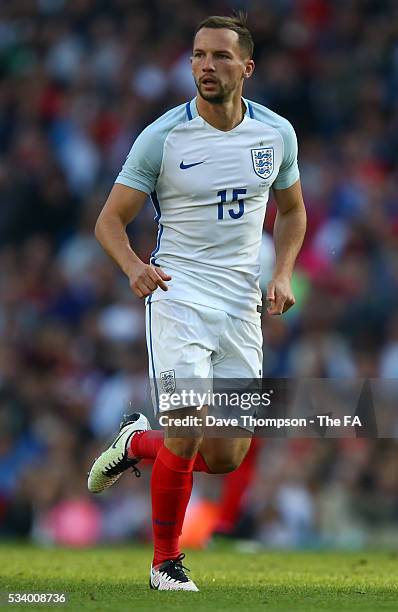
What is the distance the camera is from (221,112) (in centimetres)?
619

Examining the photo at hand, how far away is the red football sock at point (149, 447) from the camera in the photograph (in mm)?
6297

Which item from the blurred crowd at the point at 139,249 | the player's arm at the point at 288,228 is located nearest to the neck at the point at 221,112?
the player's arm at the point at 288,228

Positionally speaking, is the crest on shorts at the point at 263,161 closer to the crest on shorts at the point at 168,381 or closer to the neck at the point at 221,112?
the neck at the point at 221,112

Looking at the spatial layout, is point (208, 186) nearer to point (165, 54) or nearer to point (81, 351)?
point (81, 351)

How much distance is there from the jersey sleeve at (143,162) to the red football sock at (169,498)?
1168 mm

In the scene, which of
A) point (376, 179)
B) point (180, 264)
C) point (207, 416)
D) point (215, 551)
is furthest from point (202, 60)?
point (376, 179)

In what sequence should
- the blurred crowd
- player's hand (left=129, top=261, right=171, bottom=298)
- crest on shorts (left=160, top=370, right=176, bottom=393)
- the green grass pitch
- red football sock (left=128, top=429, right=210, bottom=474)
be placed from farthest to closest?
the blurred crowd → red football sock (left=128, top=429, right=210, bottom=474) → crest on shorts (left=160, top=370, right=176, bottom=393) → player's hand (left=129, top=261, right=171, bottom=298) → the green grass pitch

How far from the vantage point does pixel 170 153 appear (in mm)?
6078

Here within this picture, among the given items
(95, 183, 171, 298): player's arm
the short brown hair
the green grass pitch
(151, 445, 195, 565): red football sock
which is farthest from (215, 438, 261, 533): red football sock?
the short brown hair

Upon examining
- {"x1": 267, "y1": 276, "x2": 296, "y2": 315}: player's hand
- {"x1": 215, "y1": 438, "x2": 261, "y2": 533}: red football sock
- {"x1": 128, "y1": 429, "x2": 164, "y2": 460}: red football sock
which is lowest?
{"x1": 215, "y1": 438, "x2": 261, "y2": 533}: red football sock

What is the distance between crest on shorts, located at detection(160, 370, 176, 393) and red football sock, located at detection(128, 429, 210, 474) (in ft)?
1.31

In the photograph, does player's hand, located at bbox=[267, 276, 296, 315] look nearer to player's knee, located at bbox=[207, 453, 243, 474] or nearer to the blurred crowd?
player's knee, located at bbox=[207, 453, 243, 474]

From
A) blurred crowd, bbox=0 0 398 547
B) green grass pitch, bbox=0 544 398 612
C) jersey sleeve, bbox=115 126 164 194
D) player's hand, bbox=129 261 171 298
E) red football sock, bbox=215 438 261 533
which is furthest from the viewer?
blurred crowd, bbox=0 0 398 547

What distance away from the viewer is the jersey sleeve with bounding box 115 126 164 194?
19.8 ft
